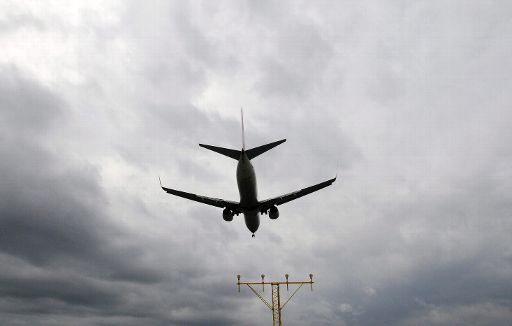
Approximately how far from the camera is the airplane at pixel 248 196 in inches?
1599

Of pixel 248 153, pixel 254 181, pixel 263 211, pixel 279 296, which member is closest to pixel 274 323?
pixel 279 296

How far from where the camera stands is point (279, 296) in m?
45.6

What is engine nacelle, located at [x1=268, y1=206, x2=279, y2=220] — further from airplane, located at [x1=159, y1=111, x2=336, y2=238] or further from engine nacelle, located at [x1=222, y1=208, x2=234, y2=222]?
engine nacelle, located at [x1=222, y1=208, x2=234, y2=222]

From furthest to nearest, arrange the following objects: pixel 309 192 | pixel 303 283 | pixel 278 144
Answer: pixel 303 283
pixel 309 192
pixel 278 144

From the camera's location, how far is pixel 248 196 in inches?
1721

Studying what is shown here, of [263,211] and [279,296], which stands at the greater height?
[263,211]

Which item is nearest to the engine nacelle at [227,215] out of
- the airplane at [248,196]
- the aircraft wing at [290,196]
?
the airplane at [248,196]

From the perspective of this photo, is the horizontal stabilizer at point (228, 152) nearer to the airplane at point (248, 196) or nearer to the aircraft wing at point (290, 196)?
the airplane at point (248, 196)

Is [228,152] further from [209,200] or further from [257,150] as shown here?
[209,200]

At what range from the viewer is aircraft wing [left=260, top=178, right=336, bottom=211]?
4444cm

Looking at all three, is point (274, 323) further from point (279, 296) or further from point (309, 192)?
point (309, 192)

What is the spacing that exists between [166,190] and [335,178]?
2029 cm

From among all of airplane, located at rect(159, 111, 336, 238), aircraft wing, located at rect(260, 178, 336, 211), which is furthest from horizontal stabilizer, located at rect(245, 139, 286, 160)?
aircraft wing, located at rect(260, 178, 336, 211)

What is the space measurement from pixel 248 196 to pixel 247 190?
1.59m
